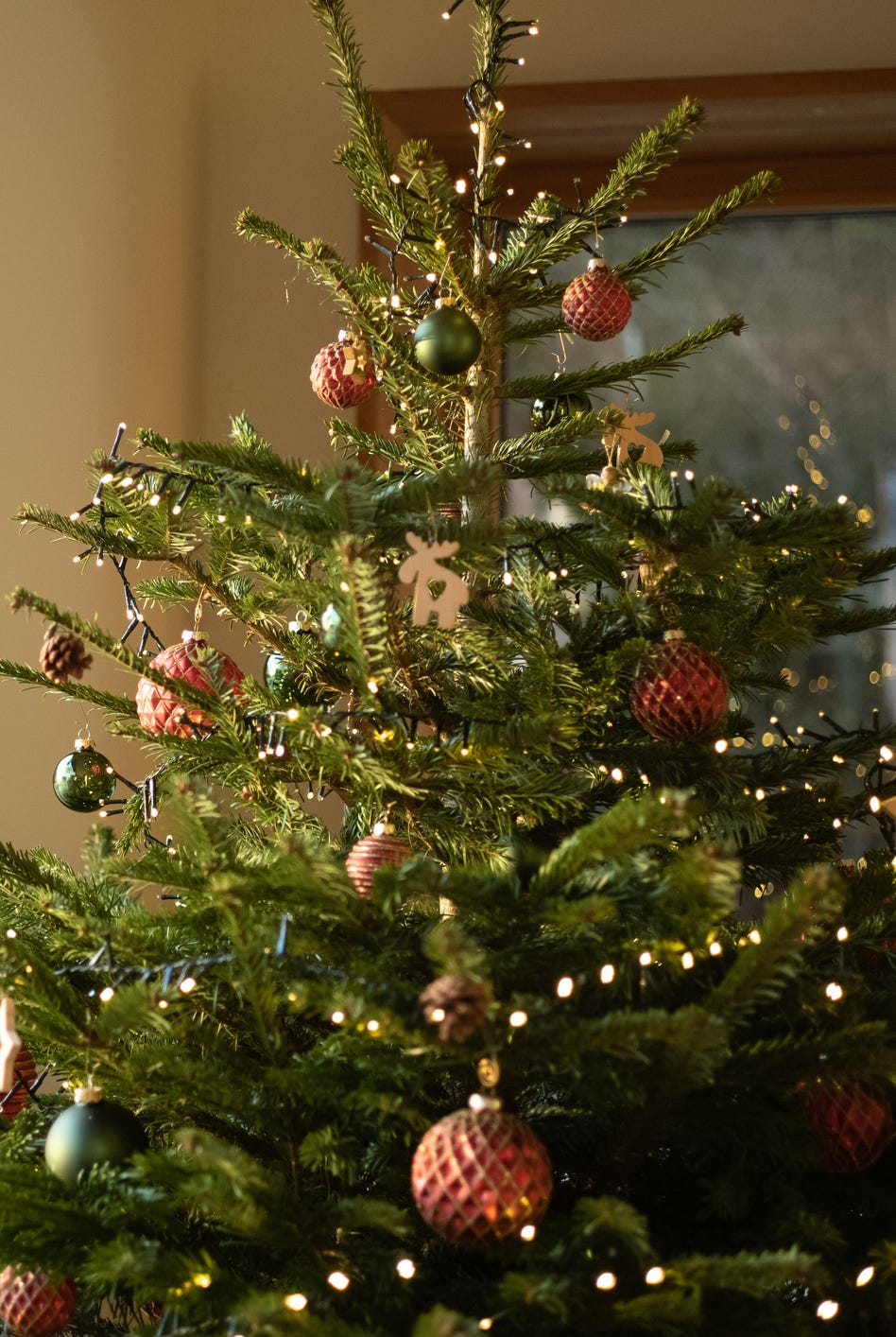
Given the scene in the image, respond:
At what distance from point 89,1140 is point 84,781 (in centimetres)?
42

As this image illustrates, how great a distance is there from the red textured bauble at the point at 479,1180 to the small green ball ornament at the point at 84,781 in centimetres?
54

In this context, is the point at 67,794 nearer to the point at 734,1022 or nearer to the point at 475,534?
the point at 475,534

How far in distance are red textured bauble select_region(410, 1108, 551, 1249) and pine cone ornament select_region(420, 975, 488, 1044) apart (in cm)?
6

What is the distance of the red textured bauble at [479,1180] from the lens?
1.82ft

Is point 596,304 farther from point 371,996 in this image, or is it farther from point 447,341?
point 371,996

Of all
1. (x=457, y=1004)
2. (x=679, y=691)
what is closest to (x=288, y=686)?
(x=679, y=691)

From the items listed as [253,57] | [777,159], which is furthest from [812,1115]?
[253,57]

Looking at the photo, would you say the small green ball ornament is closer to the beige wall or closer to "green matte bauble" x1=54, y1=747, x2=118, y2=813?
"green matte bauble" x1=54, y1=747, x2=118, y2=813

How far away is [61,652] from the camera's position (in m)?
0.79

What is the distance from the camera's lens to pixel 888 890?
82 cm

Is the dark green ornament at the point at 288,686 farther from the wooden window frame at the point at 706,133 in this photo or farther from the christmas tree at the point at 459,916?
the wooden window frame at the point at 706,133

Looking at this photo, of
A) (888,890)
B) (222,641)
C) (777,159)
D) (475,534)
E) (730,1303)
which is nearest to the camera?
(730,1303)

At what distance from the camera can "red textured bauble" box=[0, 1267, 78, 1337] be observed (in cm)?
65

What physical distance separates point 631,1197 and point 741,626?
383 millimetres
